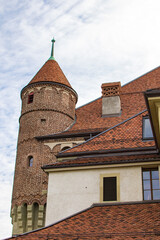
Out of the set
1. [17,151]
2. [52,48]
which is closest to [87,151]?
[17,151]

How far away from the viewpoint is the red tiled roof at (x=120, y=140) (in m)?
17.8

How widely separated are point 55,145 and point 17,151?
97.8 inches

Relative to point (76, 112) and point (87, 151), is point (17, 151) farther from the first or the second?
point (87, 151)

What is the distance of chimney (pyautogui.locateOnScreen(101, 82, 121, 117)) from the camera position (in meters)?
26.9

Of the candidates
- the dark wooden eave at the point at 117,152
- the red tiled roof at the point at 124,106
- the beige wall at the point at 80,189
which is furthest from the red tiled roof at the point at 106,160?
the red tiled roof at the point at 124,106

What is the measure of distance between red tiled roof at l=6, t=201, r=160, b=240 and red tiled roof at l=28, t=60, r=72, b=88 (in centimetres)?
1410

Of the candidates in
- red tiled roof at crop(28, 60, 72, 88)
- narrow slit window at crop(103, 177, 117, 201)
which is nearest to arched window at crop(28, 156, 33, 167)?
red tiled roof at crop(28, 60, 72, 88)

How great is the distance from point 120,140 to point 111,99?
9.24m

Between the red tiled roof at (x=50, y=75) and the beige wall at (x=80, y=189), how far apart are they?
1129cm

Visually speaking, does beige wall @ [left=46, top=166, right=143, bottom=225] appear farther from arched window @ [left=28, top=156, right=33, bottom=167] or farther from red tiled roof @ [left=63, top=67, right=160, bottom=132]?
red tiled roof @ [left=63, top=67, right=160, bottom=132]

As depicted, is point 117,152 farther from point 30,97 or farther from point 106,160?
point 30,97

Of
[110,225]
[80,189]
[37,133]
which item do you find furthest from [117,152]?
[37,133]

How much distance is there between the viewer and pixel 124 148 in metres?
17.6

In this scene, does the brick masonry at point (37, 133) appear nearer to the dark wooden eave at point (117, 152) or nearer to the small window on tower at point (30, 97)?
the small window on tower at point (30, 97)
